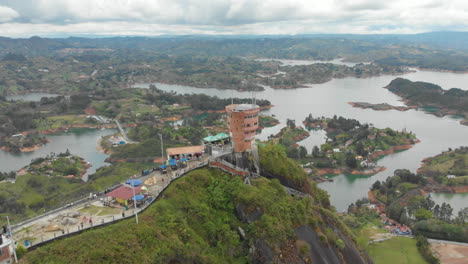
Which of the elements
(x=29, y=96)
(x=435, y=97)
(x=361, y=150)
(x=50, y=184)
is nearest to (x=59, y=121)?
(x=50, y=184)

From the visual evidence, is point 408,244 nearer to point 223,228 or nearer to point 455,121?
point 223,228

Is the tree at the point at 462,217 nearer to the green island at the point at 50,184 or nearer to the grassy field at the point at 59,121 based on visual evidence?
the green island at the point at 50,184

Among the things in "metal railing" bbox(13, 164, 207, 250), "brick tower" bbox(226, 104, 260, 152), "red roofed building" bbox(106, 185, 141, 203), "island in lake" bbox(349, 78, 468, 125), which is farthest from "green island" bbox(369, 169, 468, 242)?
"island in lake" bbox(349, 78, 468, 125)

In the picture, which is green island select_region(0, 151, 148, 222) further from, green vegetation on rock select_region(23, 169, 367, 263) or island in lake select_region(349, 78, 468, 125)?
island in lake select_region(349, 78, 468, 125)

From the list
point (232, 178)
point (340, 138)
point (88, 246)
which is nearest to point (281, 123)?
point (340, 138)

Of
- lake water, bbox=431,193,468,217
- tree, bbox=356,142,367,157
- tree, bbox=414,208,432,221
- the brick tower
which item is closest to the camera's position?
the brick tower

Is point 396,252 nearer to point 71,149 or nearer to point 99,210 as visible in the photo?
point 99,210
